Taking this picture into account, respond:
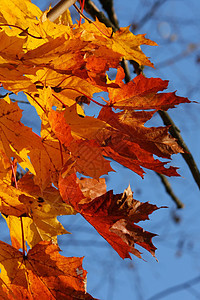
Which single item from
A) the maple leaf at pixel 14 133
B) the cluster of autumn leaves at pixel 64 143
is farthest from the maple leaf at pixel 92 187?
the maple leaf at pixel 14 133

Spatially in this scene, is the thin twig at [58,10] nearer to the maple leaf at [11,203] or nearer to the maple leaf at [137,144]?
the maple leaf at [137,144]

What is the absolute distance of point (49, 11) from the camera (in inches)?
35.7

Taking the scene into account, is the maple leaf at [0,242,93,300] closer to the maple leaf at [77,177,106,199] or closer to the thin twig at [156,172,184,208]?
the maple leaf at [77,177,106,199]

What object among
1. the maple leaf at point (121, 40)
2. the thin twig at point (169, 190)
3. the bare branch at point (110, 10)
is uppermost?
the bare branch at point (110, 10)

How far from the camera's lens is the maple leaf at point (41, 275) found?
74cm

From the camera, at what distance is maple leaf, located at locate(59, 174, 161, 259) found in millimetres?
675

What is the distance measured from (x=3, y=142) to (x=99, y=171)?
187mm

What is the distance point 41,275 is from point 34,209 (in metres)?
0.14

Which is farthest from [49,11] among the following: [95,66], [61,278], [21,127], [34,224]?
[61,278]

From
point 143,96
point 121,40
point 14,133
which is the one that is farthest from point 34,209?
point 121,40

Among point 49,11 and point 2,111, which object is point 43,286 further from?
point 49,11

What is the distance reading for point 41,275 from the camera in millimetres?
757

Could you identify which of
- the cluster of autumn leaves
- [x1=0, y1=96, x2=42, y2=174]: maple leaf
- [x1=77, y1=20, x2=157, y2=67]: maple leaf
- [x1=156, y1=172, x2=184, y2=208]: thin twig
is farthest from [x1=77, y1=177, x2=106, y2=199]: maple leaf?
[x1=156, y1=172, x2=184, y2=208]: thin twig

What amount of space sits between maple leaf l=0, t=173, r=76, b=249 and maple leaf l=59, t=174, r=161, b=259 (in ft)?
0.33
